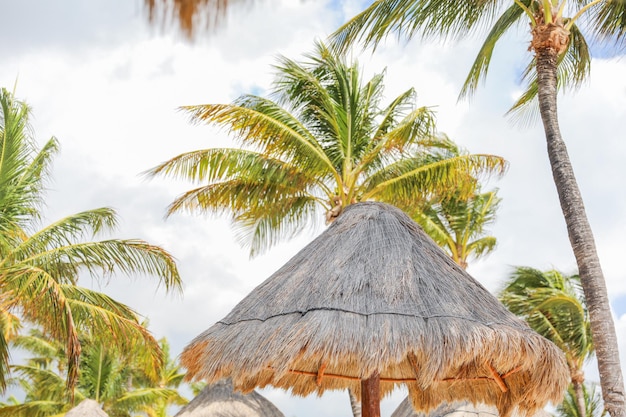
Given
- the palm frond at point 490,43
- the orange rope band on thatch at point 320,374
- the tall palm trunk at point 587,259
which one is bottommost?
the orange rope band on thatch at point 320,374

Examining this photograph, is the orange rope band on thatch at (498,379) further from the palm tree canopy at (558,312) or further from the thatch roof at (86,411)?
the palm tree canopy at (558,312)

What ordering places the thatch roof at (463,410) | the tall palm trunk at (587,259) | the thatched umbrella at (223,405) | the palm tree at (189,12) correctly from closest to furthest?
the palm tree at (189,12), the tall palm trunk at (587,259), the thatch roof at (463,410), the thatched umbrella at (223,405)

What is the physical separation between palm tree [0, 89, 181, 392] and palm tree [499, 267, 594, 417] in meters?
9.46

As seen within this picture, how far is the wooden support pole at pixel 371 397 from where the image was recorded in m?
6.54

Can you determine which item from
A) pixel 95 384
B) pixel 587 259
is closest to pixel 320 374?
pixel 587 259

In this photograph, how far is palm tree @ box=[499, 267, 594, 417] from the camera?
57.4 feet

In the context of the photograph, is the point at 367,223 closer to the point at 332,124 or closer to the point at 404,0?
the point at 404,0

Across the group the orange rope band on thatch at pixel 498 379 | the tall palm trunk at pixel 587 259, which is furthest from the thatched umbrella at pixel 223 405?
the tall palm trunk at pixel 587 259

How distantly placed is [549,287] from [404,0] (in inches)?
434

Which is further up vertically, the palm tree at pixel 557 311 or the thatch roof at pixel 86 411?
the palm tree at pixel 557 311

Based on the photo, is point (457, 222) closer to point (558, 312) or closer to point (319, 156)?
point (558, 312)

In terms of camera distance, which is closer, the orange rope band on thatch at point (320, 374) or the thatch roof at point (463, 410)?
the orange rope band on thatch at point (320, 374)

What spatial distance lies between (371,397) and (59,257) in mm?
6472

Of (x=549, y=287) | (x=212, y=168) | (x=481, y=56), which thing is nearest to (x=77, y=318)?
(x=212, y=168)
